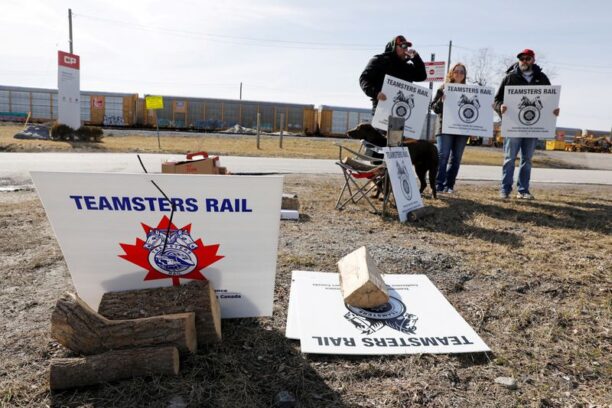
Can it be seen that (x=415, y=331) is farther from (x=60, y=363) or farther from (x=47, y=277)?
(x=47, y=277)

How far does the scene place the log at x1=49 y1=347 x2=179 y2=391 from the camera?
6.29 feet

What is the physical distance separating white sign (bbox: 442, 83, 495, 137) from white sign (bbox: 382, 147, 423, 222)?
140cm

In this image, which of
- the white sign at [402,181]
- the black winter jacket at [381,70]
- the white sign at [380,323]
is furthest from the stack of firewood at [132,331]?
the black winter jacket at [381,70]

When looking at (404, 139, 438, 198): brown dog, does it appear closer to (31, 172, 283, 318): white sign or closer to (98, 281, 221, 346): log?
(31, 172, 283, 318): white sign

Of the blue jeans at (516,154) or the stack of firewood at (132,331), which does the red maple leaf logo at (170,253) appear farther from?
the blue jeans at (516,154)

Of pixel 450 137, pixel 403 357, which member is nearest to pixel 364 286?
pixel 403 357

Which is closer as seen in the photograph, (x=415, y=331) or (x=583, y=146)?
(x=415, y=331)

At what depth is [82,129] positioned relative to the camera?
62.7 ft

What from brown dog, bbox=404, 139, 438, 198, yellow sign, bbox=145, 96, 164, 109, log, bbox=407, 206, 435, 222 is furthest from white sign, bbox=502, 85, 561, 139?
yellow sign, bbox=145, 96, 164, 109

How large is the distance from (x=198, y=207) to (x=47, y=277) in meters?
1.77

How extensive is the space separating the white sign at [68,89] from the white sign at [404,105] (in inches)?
703

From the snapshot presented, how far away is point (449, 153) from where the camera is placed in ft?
23.1

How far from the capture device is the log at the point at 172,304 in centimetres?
215

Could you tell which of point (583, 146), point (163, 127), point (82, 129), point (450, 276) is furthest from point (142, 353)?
point (583, 146)
